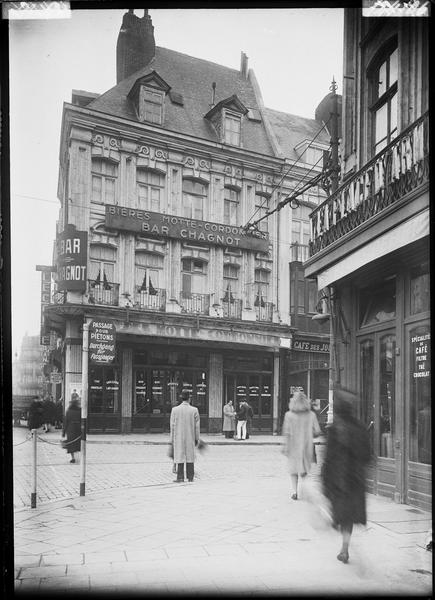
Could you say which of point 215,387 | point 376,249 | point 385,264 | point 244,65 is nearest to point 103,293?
point 215,387

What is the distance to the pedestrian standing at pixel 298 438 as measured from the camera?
5086 mm

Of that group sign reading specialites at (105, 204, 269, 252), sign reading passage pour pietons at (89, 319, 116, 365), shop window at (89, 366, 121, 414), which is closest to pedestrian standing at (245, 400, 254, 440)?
shop window at (89, 366, 121, 414)

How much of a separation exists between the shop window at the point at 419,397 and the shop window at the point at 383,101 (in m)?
2.16

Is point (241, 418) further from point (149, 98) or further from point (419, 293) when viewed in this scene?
point (149, 98)

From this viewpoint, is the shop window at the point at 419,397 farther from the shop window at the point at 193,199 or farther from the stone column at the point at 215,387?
the shop window at the point at 193,199

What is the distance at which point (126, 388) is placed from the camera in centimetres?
515

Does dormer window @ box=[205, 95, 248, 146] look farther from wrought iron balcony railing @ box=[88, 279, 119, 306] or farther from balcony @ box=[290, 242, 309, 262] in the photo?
wrought iron balcony railing @ box=[88, 279, 119, 306]

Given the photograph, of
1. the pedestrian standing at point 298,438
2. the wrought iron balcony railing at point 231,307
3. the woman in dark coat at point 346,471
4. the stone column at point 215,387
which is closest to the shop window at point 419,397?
the woman in dark coat at point 346,471

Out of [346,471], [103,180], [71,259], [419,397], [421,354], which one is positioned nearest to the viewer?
[346,471]

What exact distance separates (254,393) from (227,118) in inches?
97.0

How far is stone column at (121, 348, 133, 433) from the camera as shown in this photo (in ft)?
16.9

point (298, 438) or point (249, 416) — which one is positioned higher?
point (249, 416)

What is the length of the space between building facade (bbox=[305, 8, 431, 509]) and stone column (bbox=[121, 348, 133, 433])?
6.04 feet

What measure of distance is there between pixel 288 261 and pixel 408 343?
1.48 m
